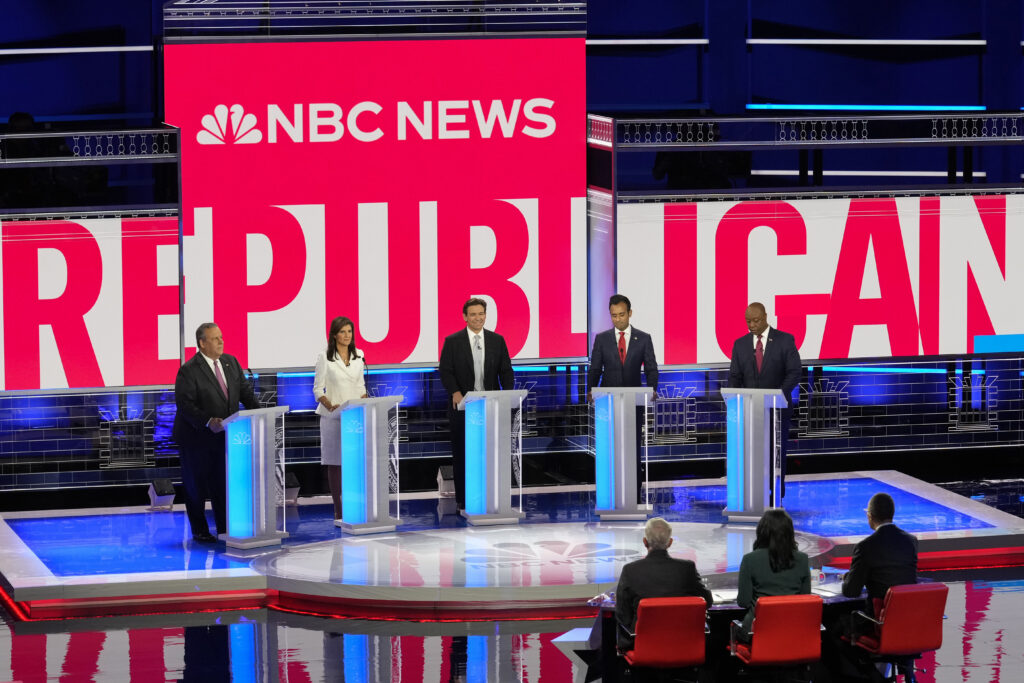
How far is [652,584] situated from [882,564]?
100 centimetres

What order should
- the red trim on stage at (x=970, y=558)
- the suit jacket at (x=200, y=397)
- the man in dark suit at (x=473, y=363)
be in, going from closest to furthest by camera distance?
the suit jacket at (x=200, y=397), the red trim on stage at (x=970, y=558), the man in dark suit at (x=473, y=363)

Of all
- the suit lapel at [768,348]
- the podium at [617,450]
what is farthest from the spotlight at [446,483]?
the suit lapel at [768,348]

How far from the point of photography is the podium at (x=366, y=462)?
9672mm

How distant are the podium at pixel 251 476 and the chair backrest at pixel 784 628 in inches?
145

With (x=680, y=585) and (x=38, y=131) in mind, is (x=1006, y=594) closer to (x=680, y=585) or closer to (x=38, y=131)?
(x=680, y=585)

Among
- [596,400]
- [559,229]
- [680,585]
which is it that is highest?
[559,229]

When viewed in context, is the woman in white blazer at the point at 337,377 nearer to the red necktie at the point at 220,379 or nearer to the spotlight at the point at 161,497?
the red necktie at the point at 220,379

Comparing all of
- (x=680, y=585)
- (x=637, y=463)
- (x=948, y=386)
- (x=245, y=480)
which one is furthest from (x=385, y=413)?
(x=948, y=386)

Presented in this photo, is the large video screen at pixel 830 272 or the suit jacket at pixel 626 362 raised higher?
the large video screen at pixel 830 272

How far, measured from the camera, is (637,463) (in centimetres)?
1034

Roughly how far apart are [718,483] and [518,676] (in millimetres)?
4593

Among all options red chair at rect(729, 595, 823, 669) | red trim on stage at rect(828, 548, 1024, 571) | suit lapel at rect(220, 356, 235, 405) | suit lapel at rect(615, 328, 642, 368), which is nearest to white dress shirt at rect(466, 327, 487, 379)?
suit lapel at rect(615, 328, 642, 368)

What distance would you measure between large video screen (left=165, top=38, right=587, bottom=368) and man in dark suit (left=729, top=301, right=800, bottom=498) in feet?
5.96

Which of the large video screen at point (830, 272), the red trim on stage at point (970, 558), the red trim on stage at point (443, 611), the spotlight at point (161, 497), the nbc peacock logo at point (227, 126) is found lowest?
the red trim on stage at point (443, 611)
